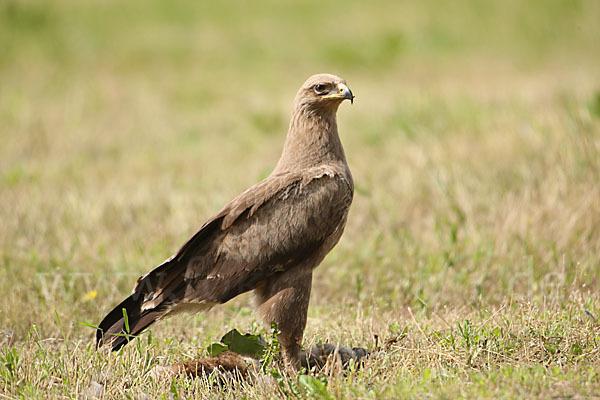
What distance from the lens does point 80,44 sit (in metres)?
14.8

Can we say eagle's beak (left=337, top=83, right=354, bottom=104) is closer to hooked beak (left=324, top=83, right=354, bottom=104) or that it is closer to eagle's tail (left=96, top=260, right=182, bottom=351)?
hooked beak (left=324, top=83, right=354, bottom=104)

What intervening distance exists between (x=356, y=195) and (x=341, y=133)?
285 cm

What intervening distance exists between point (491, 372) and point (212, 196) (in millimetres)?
4246

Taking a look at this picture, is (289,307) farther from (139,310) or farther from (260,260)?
(139,310)

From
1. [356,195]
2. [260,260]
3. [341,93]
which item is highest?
[341,93]

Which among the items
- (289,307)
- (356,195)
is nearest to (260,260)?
(289,307)

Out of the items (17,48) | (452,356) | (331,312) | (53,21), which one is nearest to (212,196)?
(331,312)

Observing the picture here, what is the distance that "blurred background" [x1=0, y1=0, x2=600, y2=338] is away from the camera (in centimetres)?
534

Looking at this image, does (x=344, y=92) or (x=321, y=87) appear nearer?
(x=344, y=92)

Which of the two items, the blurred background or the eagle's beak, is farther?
the blurred background

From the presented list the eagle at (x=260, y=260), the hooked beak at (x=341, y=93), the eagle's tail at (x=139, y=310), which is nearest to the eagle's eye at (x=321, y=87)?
the hooked beak at (x=341, y=93)

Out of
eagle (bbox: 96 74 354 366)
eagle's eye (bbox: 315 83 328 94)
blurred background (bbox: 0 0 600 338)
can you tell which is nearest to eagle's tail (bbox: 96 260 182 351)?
eagle (bbox: 96 74 354 366)

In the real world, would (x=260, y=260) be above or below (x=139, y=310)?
above

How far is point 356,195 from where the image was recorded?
22.8 feet
